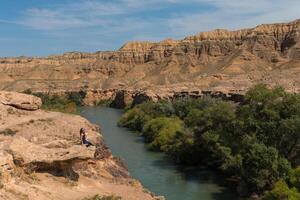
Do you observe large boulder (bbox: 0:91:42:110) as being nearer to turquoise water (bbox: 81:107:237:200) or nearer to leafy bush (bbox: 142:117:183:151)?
turquoise water (bbox: 81:107:237:200)

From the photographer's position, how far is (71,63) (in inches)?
7426

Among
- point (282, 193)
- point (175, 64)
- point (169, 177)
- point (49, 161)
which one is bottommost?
point (169, 177)

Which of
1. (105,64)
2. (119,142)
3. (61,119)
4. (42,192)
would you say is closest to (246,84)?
(119,142)

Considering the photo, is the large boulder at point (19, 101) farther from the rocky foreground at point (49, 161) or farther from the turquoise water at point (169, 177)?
the turquoise water at point (169, 177)

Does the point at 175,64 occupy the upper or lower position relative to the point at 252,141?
upper

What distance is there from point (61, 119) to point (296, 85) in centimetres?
4993

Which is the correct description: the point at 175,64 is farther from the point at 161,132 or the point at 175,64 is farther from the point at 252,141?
the point at 252,141

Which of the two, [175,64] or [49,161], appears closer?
[49,161]

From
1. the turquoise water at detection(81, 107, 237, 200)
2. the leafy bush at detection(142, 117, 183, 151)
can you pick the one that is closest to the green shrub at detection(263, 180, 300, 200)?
the turquoise water at detection(81, 107, 237, 200)

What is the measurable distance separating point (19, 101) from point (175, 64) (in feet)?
400

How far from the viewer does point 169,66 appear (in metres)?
147

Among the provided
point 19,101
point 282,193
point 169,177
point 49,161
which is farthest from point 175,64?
point 49,161

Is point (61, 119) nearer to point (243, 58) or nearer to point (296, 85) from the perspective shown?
point (296, 85)

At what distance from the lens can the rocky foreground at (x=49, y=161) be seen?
1659 cm
